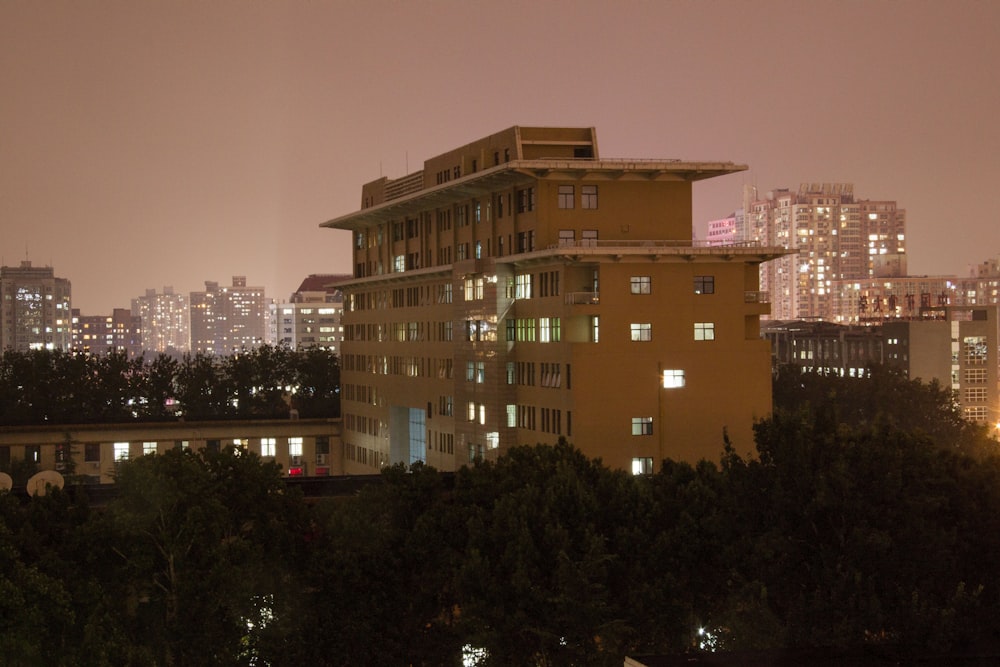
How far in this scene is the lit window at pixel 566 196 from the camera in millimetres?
56625

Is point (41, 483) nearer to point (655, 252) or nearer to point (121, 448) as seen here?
point (655, 252)

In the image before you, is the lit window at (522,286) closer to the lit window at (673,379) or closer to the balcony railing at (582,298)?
the balcony railing at (582,298)

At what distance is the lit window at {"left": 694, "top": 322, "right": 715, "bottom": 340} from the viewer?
2148 inches

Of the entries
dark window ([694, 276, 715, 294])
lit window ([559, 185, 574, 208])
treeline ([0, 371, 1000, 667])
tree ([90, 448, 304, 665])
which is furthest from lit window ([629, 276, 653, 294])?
tree ([90, 448, 304, 665])

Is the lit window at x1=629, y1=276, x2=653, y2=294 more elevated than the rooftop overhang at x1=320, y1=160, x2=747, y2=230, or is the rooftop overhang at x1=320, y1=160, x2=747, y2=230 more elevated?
the rooftop overhang at x1=320, y1=160, x2=747, y2=230

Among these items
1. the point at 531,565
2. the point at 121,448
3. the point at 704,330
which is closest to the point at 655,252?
the point at 704,330

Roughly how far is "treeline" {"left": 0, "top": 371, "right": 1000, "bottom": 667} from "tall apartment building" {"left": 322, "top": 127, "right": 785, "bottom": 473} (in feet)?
62.3

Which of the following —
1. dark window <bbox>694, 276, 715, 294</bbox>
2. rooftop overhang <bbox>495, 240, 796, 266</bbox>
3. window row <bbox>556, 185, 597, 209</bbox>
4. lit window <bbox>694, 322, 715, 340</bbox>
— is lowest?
lit window <bbox>694, 322, 715, 340</bbox>

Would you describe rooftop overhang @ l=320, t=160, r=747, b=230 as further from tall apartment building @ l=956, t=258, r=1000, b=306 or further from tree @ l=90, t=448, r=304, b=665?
tall apartment building @ l=956, t=258, r=1000, b=306

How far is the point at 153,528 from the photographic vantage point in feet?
102

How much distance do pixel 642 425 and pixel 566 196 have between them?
10.9 metres

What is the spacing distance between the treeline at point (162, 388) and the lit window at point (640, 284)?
37.9 meters

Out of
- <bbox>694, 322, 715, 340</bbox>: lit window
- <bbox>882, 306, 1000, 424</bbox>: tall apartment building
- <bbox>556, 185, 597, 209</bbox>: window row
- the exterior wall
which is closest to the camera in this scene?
<bbox>694, 322, 715, 340</bbox>: lit window

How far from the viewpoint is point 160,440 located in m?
79.2
